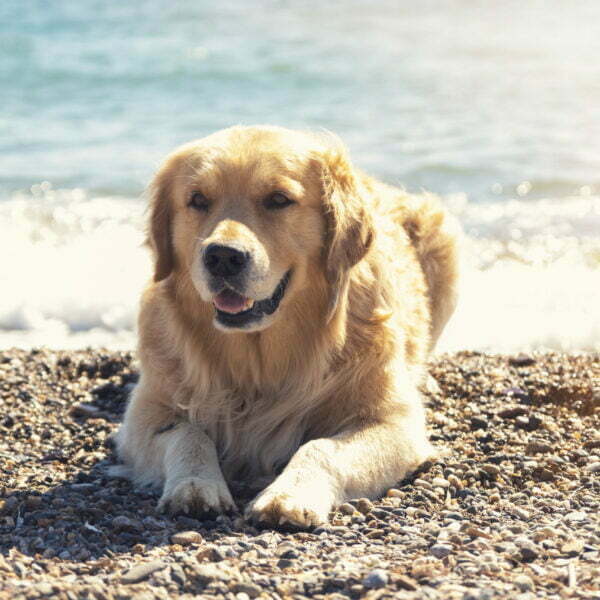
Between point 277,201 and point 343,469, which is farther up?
point 277,201

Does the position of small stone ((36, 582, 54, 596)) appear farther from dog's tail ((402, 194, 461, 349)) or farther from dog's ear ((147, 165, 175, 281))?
dog's tail ((402, 194, 461, 349))

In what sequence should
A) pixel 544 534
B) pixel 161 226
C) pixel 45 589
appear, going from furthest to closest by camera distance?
pixel 161 226 → pixel 544 534 → pixel 45 589

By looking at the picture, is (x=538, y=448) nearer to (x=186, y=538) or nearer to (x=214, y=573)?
(x=186, y=538)

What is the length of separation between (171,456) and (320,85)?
12.7m

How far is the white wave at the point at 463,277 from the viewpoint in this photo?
7.77 m

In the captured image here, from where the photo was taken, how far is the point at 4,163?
41.3 ft

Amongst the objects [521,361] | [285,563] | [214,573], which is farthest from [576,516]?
[521,361]

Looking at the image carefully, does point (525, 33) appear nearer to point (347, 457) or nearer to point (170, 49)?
point (170, 49)

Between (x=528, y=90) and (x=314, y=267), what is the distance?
1226 cm

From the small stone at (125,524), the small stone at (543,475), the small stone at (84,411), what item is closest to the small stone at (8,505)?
the small stone at (125,524)

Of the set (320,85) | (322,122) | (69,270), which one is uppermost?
(320,85)

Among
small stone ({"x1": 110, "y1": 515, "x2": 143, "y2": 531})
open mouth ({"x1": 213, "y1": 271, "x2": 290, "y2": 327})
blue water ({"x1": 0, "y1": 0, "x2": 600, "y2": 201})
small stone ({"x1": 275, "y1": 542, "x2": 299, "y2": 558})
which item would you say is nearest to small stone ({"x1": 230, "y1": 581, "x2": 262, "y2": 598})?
small stone ({"x1": 275, "y1": 542, "x2": 299, "y2": 558})

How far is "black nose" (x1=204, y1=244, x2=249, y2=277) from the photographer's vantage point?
4.17 metres

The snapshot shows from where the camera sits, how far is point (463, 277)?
6.98 meters
